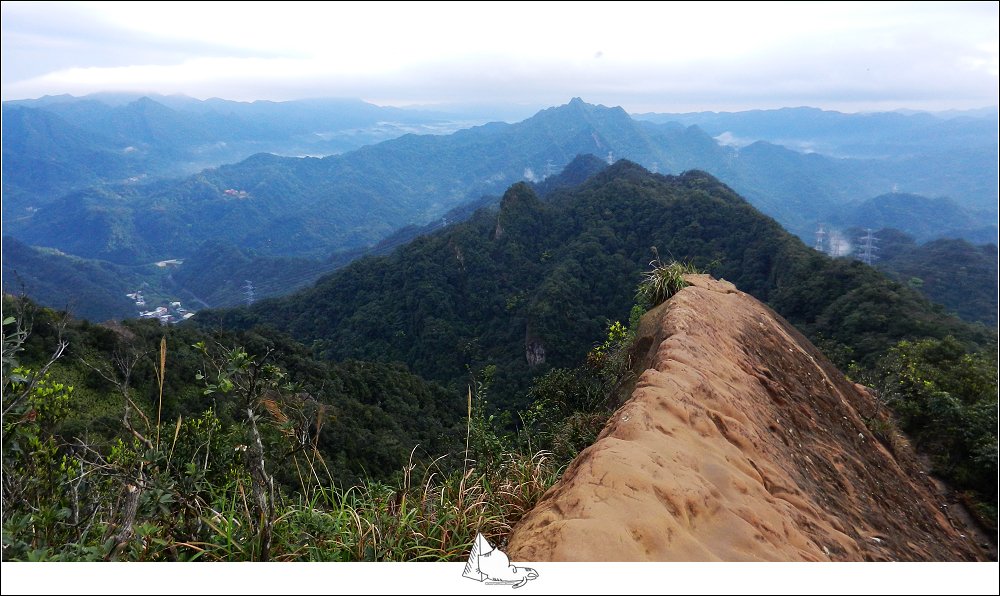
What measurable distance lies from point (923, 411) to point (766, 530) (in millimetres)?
6942

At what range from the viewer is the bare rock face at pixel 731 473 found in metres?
2.69

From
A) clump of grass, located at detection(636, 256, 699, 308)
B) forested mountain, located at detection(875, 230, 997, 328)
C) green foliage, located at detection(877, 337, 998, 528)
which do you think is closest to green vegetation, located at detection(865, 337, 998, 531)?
green foliage, located at detection(877, 337, 998, 528)

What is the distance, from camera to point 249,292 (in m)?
108

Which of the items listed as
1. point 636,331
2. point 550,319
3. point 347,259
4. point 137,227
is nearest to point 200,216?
point 137,227

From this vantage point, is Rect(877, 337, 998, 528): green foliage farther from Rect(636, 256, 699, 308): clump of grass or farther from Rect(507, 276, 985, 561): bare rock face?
Rect(636, 256, 699, 308): clump of grass

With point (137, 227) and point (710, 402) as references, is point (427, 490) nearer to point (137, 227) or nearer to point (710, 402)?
point (710, 402)

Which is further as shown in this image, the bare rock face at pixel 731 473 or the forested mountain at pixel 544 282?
the forested mountain at pixel 544 282

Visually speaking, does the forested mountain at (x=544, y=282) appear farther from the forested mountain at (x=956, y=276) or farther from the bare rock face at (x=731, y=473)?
the bare rock face at (x=731, y=473)

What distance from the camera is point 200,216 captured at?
187 meters

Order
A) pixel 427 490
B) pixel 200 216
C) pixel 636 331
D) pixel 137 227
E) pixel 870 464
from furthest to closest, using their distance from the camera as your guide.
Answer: pixel 200 216
pixel 137 227
pixel 636 331
pixel 870 464
pixel 427 490

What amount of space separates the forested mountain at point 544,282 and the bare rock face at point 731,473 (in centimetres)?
2407

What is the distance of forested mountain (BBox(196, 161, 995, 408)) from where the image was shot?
123ft

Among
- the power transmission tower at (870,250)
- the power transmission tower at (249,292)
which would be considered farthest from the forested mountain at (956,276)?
the power transmission tower at (249,292)

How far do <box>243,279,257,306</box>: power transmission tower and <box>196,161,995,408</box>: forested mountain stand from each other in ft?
171
